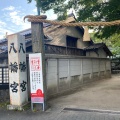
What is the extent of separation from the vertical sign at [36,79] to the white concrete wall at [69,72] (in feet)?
6.93

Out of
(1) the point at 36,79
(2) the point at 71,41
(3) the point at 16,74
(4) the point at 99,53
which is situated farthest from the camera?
(4) the point at 99,53

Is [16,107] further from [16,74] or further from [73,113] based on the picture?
[73,113]

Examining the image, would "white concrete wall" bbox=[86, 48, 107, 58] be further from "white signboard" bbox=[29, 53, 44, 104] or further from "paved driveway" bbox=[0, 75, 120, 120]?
"white signboard" bbox=[29, 53, 44, 104]

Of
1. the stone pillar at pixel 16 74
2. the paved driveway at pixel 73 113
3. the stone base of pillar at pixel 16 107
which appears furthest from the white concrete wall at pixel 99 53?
the stone base of pillar at pixel 16 107

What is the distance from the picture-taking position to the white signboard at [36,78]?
7.04m

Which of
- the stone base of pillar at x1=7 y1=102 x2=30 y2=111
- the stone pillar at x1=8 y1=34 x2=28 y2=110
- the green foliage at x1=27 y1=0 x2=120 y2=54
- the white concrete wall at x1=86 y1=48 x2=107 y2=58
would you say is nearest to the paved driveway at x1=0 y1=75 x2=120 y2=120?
the stone base of pillar at x1=7 y1=102 x2=30 y2=111

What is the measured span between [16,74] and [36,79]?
83 cm

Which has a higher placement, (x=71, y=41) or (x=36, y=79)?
(x=71, y=41)

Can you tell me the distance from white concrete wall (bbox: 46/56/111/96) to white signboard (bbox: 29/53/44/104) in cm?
211

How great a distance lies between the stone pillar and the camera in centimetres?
721

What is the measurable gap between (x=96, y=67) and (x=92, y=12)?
6247mm

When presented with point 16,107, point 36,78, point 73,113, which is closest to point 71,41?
point 36,78

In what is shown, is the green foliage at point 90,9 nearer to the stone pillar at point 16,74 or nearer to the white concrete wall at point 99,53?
the stone pillar at point 16,74

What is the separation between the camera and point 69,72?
11625 millimetres
